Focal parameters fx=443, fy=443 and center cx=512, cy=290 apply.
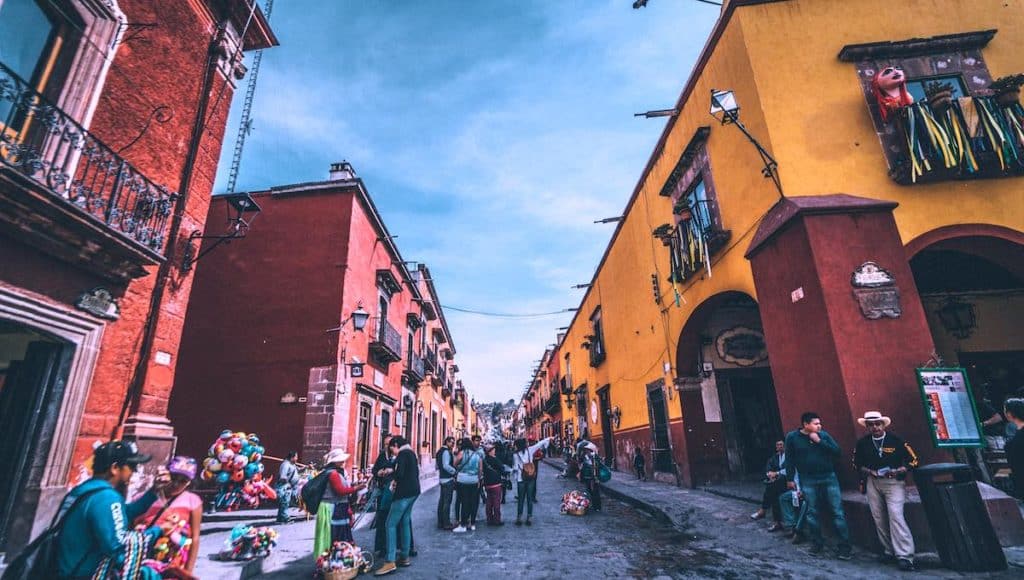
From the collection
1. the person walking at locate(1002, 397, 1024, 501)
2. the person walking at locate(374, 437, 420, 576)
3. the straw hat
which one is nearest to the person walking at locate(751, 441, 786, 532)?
the straw hat

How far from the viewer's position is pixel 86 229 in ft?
15.6

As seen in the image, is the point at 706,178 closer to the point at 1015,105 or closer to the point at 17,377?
the point at 1015,105

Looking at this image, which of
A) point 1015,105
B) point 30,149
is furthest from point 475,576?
point 1015,105

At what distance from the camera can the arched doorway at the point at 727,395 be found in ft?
33.9

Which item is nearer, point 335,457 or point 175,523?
point 175,523

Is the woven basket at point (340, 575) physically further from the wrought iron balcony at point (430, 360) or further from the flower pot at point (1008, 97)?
the wrought iron balcony at point (430, 360)

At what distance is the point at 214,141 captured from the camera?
761cm

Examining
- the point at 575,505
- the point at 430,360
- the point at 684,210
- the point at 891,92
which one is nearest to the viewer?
the point at 891,92

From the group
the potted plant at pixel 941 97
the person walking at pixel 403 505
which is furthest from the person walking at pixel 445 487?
the potted plant at pixel 941 97

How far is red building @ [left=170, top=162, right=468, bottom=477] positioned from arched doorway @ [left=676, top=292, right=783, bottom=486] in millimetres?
8292

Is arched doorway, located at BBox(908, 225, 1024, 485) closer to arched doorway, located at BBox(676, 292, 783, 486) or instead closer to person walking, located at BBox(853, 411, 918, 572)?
arched doorway, located at BBox(676, 292, 783, 486)

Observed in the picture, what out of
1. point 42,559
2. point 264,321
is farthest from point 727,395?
point 264,321

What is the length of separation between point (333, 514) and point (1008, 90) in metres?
10.9

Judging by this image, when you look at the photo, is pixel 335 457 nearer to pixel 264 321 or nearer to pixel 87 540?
pixel 87 540
